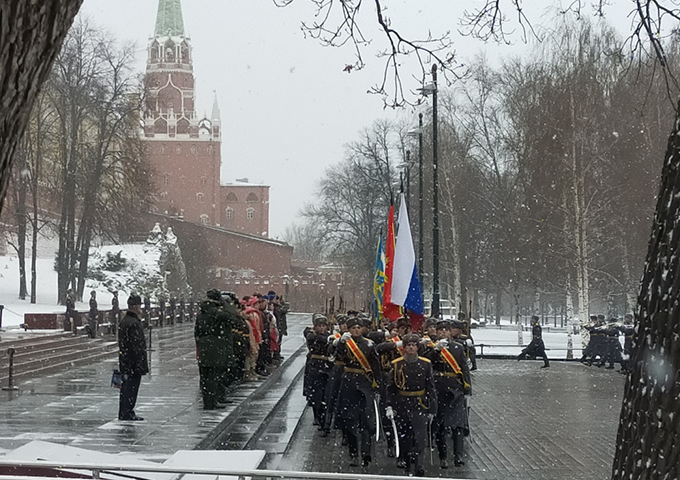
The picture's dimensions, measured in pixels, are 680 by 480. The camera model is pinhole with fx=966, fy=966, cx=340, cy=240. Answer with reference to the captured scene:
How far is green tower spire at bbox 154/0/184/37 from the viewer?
118 m

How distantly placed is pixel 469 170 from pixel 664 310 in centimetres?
4873

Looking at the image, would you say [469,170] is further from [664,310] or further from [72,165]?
[664,310]

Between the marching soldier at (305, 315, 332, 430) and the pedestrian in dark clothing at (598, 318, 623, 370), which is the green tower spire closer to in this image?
the pedestrian in dark clothing at (598, 318, 623, 370)

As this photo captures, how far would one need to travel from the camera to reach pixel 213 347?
14.4 m

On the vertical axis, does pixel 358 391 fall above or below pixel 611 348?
above

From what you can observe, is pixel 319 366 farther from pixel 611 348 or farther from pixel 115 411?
pixel 611 348

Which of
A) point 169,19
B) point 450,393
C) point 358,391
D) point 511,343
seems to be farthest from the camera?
point 169,19

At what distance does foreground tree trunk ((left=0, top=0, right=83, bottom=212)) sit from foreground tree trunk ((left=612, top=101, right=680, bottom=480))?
1.85 meters

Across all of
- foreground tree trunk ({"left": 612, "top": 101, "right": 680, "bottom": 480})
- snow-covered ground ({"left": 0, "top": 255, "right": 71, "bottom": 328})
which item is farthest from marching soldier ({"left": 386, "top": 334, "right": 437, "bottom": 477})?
snow-covered ground ({"left": 0, "top": 255, "right": 71, "bottom": 328})

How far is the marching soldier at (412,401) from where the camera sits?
34.8 feet

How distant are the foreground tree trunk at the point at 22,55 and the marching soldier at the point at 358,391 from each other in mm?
9735

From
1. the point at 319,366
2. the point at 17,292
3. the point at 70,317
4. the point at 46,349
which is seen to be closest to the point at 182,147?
the point at 17,292

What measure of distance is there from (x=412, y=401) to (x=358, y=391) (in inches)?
47.4

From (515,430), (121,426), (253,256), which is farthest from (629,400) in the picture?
(253,256)
